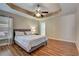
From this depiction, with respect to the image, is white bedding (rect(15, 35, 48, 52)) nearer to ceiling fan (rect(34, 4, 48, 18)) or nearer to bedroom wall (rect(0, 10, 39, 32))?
bedroom wall (rect(0, 10, 39, 32))

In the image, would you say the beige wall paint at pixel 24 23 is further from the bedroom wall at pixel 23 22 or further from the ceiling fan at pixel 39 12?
the ceiling fan at pixel 39 12

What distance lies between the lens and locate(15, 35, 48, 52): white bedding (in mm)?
2021

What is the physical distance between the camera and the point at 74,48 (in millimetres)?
2045

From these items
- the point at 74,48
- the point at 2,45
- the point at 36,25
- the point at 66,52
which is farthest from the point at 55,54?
the point at 2,45

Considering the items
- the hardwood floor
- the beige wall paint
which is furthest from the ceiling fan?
the hardwood floor

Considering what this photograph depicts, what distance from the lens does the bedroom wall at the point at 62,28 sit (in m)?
2.07

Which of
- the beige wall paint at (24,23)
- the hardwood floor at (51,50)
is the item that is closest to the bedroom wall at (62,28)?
the hardwood floor at (51,50)

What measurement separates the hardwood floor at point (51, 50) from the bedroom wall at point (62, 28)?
130 millimetres

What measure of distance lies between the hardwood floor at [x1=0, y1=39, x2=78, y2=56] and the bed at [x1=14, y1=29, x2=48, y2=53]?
88 mm

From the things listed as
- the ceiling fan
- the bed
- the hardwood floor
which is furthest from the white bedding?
the ceiling fan

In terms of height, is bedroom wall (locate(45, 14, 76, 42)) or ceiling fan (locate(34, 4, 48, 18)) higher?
ceiling fan (locate(34, 4, 48, 18))

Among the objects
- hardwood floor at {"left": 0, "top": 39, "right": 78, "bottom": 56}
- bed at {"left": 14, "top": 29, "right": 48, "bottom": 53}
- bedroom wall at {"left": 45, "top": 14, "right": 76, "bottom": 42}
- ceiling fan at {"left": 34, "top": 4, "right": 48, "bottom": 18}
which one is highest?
ceiling fan at {"left": 34, "top": 4, "right": 48, "bottom": 18}

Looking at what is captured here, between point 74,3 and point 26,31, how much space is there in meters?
1.20

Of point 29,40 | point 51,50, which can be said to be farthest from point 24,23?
point 51,50
